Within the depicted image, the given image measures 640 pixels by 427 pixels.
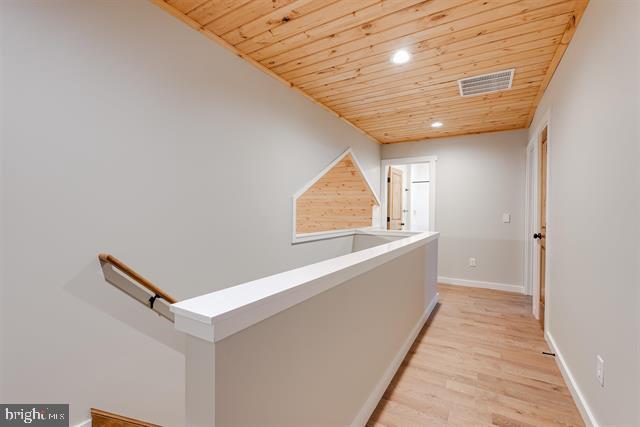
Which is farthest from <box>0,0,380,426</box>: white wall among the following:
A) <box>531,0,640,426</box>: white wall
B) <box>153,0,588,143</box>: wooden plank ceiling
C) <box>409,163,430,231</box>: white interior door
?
<box>409,163,430,231</box>: white interior door

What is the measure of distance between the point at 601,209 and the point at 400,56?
1.69 m

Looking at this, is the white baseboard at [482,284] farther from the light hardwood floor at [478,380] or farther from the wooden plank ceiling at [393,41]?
the wooden plank ceiling at [393,41]

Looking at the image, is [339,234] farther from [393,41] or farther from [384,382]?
[393,41]

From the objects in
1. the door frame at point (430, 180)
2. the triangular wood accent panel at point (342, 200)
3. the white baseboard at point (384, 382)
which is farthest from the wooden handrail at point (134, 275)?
the door frame at point (430, 180)

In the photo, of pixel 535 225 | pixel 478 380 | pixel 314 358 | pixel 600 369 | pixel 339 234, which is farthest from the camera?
pixel 339 234

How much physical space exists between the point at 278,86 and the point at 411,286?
7.24ft

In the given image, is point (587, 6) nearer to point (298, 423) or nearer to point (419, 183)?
point (298, 423)

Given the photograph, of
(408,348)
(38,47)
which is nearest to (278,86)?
(38,47)

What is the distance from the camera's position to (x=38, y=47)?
1.34 m

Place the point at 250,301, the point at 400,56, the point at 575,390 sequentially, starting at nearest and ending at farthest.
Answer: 1. the point at 250,301
2. the point at 575,390
3. the point at 400,56

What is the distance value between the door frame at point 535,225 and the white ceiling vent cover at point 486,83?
0.47m

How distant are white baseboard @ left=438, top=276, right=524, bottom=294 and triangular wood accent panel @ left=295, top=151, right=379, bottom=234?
5.10ft

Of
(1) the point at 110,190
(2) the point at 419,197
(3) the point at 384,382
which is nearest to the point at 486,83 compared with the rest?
(3) the point at 384,382

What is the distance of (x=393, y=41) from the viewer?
216 centimetres
